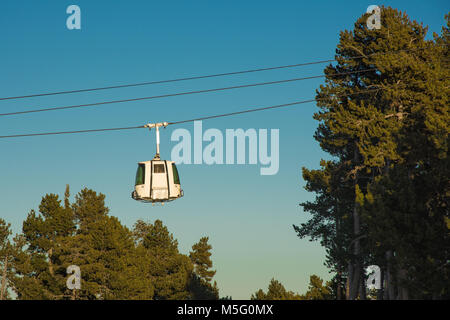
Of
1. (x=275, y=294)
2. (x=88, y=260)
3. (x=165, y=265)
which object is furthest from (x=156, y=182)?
(x=165, y=265)

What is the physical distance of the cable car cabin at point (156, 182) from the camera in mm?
28141

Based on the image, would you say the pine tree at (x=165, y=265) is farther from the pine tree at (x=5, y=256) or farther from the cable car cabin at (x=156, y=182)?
the cable car cabin at (x=156, y=182)

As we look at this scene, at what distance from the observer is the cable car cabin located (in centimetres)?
2814

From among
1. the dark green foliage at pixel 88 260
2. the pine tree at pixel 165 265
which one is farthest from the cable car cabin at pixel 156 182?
the pine tree at pixel 165 265

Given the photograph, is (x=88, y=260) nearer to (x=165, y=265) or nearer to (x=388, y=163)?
(x=165, y=265)

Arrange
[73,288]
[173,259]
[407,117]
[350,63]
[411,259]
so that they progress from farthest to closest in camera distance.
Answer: [173,259], [73,288], [350,63], [407,117], [411,259]

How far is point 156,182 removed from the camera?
28.3m

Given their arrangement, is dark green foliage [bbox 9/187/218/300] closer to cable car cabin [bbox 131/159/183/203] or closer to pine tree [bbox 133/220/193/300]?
pine tree [bbox 133/220/193/300]

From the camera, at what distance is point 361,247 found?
1893 inches

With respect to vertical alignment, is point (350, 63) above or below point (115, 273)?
above

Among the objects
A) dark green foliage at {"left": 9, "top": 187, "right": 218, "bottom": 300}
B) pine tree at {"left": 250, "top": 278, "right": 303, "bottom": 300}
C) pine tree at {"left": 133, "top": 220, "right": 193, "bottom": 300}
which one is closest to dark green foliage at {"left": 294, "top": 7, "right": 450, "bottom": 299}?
pine tree at {"left": 250, "top": 278, "right": 303, "bottom": 300}
